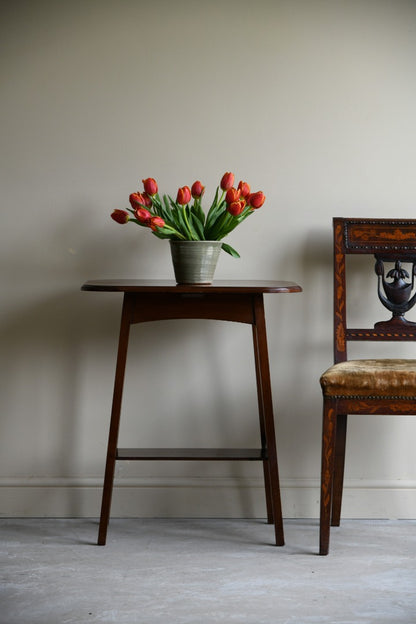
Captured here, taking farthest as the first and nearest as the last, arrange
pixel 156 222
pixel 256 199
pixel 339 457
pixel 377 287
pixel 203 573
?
pixel 377 287 → pixel 339 457 → pixel 256 199 → pixel 156 222 → pixel 203 573

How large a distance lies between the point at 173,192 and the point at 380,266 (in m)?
0.75

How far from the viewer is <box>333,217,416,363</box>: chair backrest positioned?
7.98 feet

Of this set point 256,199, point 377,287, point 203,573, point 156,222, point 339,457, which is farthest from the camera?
point 377,287

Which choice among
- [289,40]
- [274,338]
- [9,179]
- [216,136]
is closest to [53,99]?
[9,179]

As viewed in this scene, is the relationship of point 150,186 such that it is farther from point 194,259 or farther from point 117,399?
point 117,399

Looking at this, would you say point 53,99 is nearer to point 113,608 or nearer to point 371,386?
point 371,386

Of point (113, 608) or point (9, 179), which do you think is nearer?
point (113, 608)

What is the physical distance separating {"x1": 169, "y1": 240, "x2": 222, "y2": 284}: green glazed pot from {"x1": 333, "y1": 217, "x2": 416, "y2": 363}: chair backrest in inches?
16.9

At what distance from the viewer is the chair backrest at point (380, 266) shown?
2.43 meters

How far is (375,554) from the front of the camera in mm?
2217

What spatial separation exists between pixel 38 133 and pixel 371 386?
56.0 inches

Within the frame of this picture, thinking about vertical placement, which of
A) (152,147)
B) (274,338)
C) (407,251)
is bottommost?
(274,338)

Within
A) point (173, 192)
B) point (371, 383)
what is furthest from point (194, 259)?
point (371, 383)

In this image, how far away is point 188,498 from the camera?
8.51ft
